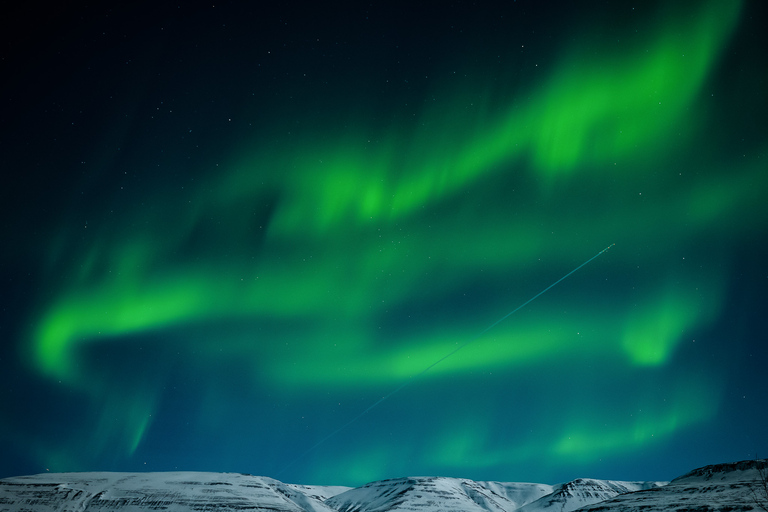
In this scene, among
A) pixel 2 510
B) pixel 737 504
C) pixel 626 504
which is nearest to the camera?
pixel 737 504

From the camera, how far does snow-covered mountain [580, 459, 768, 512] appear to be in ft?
407

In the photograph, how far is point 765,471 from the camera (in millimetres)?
168125

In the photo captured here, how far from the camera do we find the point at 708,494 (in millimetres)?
147125

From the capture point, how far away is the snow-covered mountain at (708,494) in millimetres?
124106

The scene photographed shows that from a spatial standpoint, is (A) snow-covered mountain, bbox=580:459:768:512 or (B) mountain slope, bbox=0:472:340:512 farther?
(B) mountain slope, bbox=0:472:340:512

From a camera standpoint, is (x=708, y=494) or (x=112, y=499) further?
(x=112, y=499)

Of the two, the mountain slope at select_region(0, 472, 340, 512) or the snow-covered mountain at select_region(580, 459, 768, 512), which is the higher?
the mountain slope at select_region(0, 472, 340, 512)

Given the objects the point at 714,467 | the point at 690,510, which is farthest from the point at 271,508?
the point at 714,467

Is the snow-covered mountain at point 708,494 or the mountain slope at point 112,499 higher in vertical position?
the mountain slope at point 112,499

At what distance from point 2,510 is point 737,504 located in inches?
7703

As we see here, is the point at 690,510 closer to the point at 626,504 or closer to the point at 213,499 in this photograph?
the point at 626,504

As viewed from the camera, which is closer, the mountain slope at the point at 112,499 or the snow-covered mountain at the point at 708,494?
the snow-covered mountain at the point at 708,494

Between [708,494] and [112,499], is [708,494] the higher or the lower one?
the lower one

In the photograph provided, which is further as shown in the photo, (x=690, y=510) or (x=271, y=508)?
(x=271, y=508)
